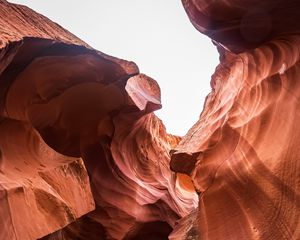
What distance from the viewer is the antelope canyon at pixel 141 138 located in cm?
446

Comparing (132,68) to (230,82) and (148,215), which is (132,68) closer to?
(230,82)

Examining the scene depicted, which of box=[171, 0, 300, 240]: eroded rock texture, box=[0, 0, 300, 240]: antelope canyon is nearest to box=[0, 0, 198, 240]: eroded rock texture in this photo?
box=[0, 0, 300, 240]: antelope canyon

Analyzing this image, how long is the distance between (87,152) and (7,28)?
4.67 metres

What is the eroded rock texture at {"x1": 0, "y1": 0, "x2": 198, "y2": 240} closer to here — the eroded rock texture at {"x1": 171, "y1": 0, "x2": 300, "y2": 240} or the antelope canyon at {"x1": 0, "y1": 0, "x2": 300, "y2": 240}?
the antelope canyon at {"x1": 0, "y1": 0, "x2": 300, "y2": 240}

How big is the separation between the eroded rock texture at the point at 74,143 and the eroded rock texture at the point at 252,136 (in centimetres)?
223

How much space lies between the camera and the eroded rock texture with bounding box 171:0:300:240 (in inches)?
160

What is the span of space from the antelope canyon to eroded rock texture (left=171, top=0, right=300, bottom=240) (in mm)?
17

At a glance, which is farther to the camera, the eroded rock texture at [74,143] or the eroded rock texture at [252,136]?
the eroded rock texture at [74,143]

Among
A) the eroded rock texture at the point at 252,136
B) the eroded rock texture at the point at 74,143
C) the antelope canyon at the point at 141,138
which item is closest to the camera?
the eroded rock texture at the point at 252,136

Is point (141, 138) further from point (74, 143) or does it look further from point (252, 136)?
point (252, 136)

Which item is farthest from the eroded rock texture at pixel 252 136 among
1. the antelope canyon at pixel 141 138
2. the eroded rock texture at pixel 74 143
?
the eroded rock texture at pixel 74 143

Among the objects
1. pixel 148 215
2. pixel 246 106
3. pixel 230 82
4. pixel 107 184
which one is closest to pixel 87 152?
pixel 107 184

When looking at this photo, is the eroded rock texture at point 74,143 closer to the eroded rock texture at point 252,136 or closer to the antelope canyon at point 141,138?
the antelope canyon at point 141,138

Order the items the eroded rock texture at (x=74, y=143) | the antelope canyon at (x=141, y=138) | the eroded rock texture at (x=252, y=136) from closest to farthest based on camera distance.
A: the eroded rock texture at (x=252, y=136)
the antelope canyon at (x=141, y=138)
the eroded rock texture at (x=74, y=143)
